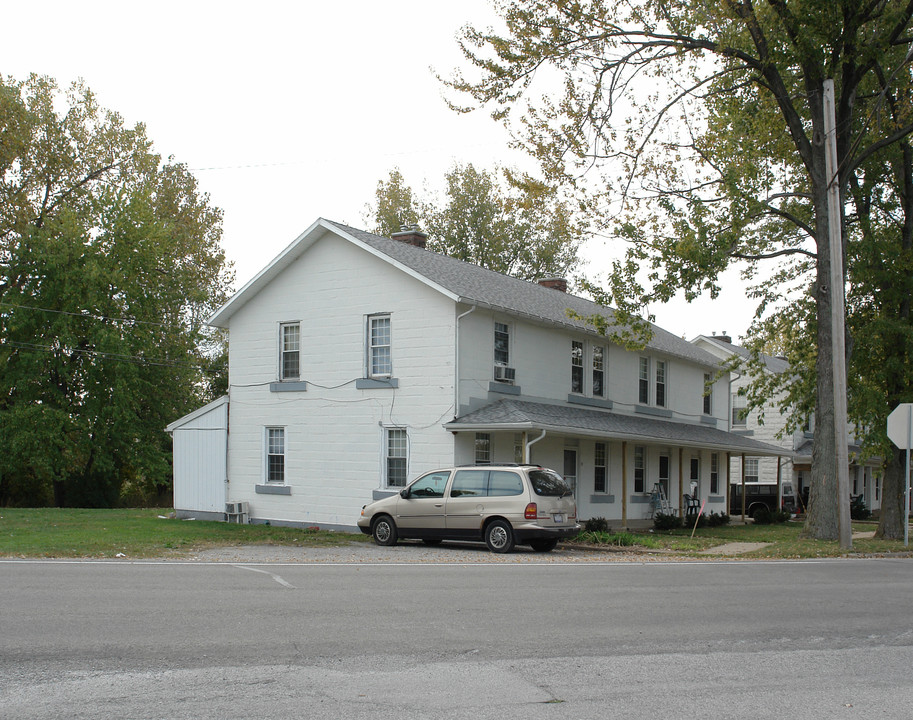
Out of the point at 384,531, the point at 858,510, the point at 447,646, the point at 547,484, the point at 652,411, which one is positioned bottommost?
the point at 858,510

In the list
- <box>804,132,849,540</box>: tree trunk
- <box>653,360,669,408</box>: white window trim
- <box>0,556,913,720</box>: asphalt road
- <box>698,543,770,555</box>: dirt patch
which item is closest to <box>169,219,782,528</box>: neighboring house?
<box>653,360,669,408</box>: white window trim

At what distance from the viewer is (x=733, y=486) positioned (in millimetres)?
41625

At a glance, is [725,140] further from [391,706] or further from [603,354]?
[391,706]

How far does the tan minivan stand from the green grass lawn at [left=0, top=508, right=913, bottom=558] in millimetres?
2080

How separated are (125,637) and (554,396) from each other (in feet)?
61.7

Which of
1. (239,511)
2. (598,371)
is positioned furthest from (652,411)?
(239,511)

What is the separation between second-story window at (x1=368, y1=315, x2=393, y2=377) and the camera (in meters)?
24.2

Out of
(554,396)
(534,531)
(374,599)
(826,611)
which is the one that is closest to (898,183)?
(554,396)

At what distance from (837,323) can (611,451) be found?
10366mm

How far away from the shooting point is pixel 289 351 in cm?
2633

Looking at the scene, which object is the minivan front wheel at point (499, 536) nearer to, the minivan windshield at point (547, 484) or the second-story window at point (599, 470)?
the minivan windshield at point (547, 484)

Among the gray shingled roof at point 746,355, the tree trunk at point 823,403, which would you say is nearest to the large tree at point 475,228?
the gray shingled roof at point 746,355

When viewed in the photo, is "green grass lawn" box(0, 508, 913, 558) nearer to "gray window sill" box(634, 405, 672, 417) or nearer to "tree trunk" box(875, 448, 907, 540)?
"tree trunk" box(875, 448, 907, 540)

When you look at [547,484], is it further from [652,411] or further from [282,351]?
[652,411]
